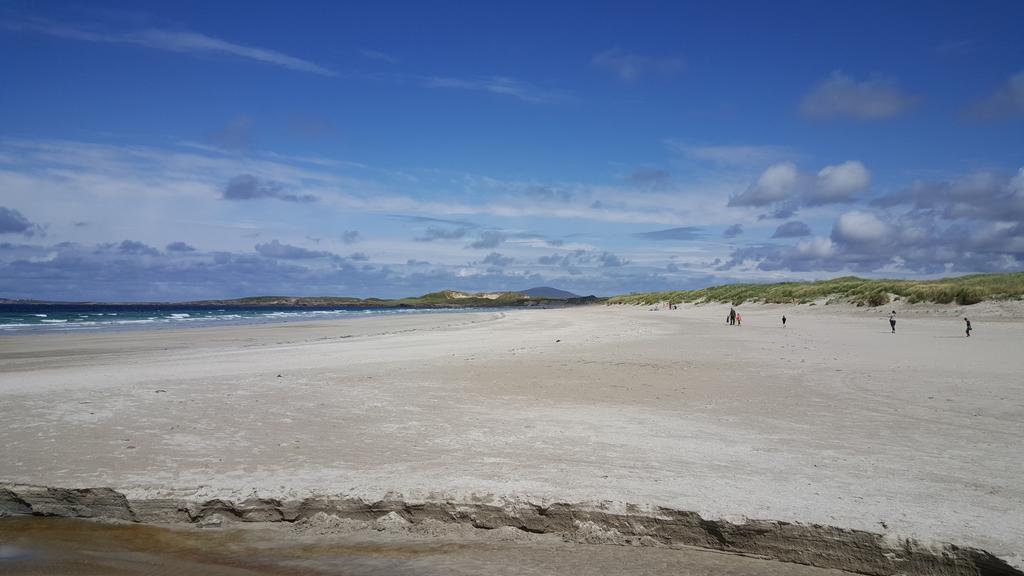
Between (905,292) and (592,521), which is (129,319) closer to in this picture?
(905,292)

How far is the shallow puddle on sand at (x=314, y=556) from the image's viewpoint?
477 centimetres

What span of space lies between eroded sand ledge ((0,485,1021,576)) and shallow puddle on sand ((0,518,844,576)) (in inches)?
4.8

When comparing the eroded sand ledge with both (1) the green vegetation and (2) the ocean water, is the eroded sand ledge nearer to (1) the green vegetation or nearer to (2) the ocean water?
(1) the green vegetation

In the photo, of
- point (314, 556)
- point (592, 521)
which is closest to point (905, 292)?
point (592, 521)

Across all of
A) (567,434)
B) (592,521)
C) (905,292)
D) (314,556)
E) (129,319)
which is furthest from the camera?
(129,319)

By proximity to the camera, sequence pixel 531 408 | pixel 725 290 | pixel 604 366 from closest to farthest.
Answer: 1. pixel 531 408
2. pixel 604 366
3. pixel 725 290

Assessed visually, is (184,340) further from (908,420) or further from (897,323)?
(897,323)

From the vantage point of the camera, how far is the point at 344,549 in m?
5.15

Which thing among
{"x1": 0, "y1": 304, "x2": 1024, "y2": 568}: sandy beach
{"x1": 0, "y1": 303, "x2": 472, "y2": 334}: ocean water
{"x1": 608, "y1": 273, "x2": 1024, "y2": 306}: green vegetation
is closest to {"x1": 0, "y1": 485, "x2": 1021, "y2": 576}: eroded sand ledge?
{"x1": 0, "y1": 304, "x2": 1024, "y2": 568}: sandy beach

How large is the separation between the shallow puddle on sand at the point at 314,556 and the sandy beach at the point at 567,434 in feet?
1.33

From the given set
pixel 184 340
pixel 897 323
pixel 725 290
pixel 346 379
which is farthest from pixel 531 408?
pixel 725 290

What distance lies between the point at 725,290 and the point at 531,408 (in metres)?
63.6

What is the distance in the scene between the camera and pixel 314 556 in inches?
198

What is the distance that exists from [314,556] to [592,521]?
2316 millimetres
